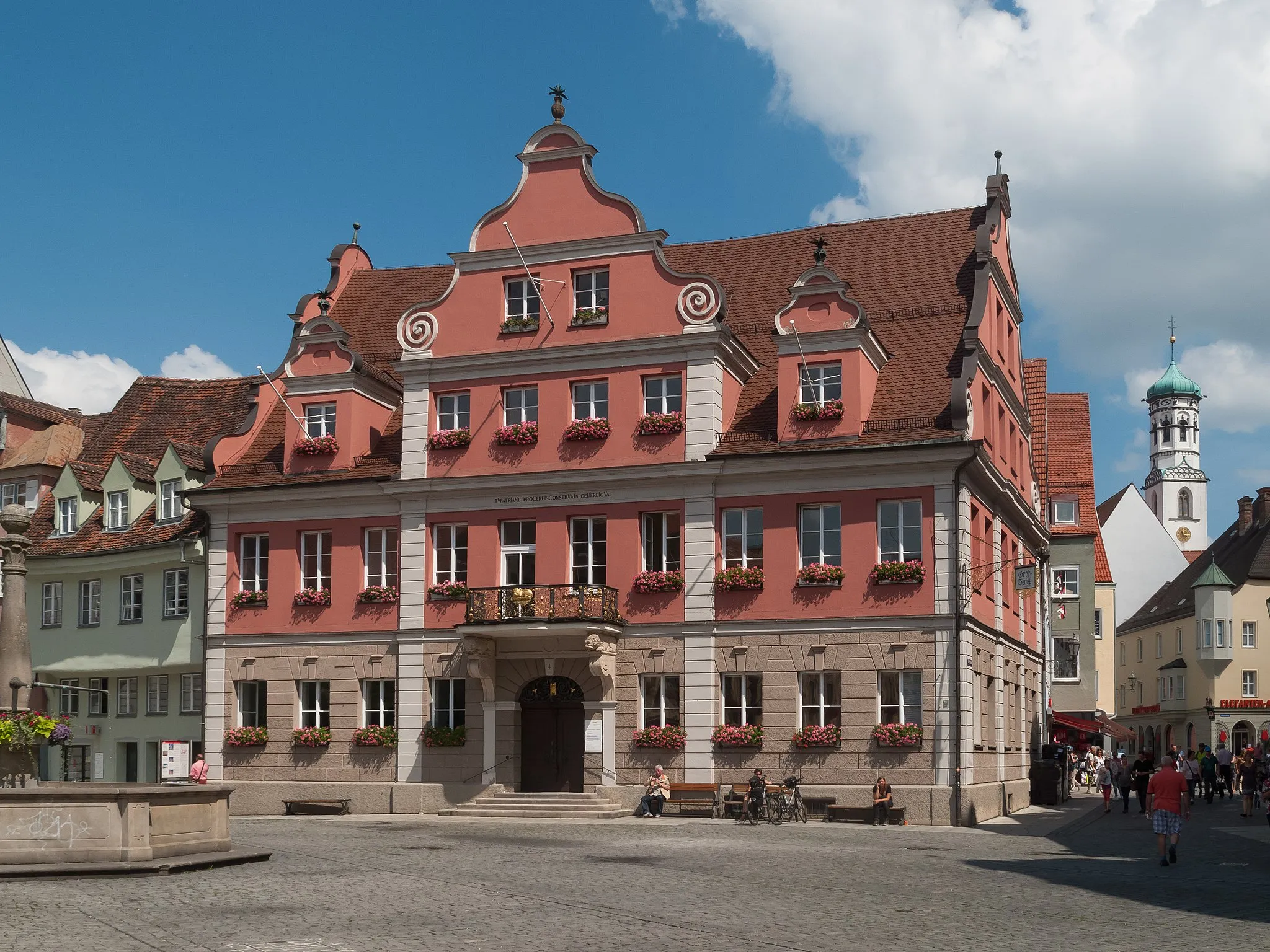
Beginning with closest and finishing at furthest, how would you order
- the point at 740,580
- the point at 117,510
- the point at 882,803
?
the point at 882,803 < the point at 740,580 < the point at 117,510

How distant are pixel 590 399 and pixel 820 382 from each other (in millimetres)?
5779

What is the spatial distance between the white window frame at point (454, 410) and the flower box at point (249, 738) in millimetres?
9069

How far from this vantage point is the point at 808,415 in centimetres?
3709

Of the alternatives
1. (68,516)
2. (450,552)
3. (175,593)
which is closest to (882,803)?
(450,552)

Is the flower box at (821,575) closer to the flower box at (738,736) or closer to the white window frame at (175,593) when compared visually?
the flower box at (738,736)

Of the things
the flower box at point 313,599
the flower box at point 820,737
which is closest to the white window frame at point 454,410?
the flower box at point 313,599

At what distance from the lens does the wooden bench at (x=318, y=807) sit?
39.3 meters

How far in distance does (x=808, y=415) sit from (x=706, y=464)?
8.64ft

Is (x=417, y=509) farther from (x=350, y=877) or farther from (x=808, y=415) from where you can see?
(x=350, y=877)

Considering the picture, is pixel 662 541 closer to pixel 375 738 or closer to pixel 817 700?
pixel 817 700

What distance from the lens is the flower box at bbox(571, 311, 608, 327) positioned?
129 ft

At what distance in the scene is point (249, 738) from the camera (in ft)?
135

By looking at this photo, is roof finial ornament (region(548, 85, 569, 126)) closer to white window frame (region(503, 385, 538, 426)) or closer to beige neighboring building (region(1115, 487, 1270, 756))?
white window frame (region(503, 385, 538, 426))

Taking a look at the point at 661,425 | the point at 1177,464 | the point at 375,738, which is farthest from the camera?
the point at 1177,464
